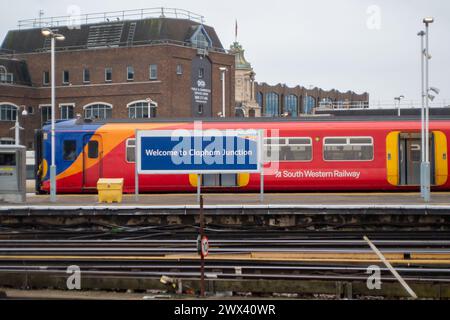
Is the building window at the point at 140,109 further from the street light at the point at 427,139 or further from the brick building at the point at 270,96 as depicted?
the street light at the point at 427,139

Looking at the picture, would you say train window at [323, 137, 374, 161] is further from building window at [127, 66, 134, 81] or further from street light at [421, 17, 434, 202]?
building window at [127, 66, 134, 81]

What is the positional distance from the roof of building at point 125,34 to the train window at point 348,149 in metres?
44.1

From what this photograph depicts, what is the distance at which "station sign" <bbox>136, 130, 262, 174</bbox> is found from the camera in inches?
980

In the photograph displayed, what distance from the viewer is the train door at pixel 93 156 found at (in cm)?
2811

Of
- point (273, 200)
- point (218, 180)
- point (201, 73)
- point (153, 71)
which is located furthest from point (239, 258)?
point (201, 73)

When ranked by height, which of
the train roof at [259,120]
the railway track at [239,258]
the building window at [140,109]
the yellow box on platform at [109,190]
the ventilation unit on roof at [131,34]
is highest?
the ventilation unit on roof at [131,34]

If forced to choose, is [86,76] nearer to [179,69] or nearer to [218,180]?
[179,69]

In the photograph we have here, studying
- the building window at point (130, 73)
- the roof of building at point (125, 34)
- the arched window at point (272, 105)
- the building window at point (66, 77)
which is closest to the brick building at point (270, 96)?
the arched window at point (272, 105)

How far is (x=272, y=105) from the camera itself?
118 metres

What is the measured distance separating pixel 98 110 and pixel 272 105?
52.2m

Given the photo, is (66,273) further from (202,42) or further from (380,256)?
(202,42)

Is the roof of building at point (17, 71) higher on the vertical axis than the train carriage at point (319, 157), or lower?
higher

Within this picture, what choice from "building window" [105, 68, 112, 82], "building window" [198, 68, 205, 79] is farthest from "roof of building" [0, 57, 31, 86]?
"building window" [198, 68, 205, 79]
